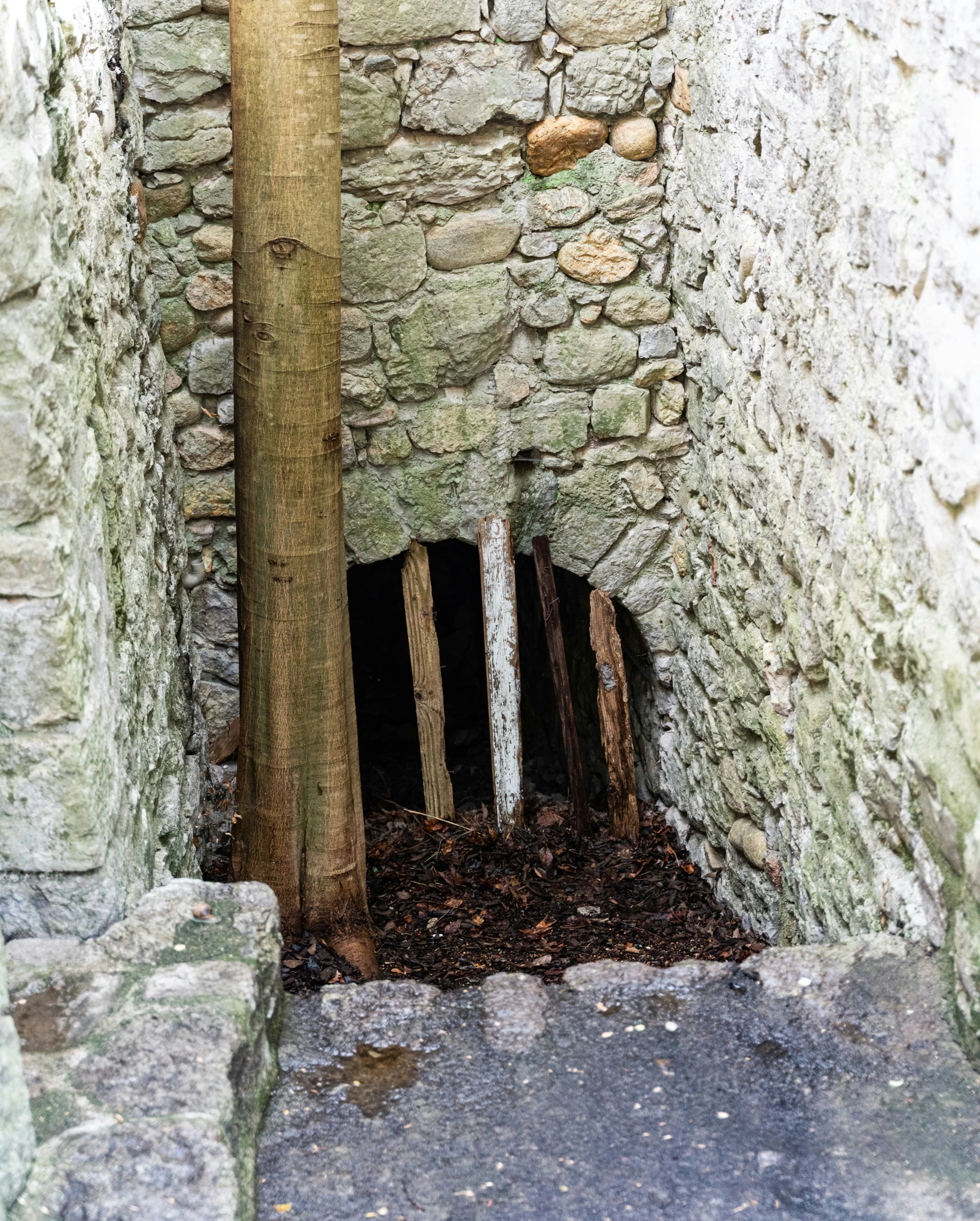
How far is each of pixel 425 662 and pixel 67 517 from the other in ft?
6.67

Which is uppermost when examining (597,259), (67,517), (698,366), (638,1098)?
(597,259)

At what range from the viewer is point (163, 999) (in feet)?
5.89

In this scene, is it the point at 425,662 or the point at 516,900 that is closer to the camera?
the point at 516,900

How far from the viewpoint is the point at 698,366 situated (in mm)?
3492

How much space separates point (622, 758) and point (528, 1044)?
209 cm

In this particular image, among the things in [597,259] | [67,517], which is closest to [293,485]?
[67,517]

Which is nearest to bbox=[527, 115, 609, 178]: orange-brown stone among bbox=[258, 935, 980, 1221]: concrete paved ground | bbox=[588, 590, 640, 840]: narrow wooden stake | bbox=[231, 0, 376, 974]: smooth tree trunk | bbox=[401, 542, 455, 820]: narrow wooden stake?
bbox=[231, 0, 376, 974]: smooth tree trunk

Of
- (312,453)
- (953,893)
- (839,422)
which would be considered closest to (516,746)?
(312,453)

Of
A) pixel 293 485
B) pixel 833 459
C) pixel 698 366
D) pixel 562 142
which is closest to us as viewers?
pixel 833 459

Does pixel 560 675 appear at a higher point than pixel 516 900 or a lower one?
higher

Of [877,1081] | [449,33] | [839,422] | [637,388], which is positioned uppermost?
[449,33]

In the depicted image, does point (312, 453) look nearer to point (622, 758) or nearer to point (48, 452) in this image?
point (48, 452)

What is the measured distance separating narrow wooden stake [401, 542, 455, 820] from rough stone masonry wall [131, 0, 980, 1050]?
6.3 inches

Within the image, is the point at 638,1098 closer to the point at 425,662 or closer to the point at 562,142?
the point at 425,662
